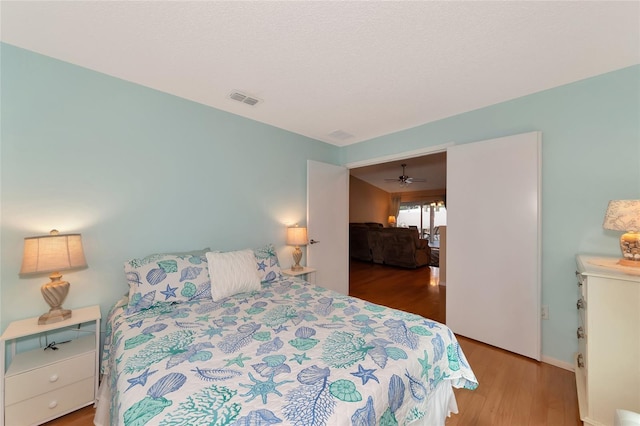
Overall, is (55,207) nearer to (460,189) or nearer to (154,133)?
(154,133)

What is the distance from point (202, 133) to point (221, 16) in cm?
132

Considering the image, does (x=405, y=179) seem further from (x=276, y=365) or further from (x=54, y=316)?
(x=54, y=316)

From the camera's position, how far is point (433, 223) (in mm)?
9391

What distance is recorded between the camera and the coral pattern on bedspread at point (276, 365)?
870 mm

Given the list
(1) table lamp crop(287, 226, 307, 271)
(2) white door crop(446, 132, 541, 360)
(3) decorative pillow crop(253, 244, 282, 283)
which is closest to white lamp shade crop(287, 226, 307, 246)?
(1) table lamp crop(287, 226, 307, 271)

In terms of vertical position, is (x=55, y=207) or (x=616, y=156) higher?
(x=616, y=156)

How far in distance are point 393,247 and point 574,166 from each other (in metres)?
4.08

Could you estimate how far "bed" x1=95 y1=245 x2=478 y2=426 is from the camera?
2.91 ft

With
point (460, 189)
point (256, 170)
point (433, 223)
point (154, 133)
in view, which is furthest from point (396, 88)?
point (433, 223)

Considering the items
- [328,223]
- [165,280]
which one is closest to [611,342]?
[328,223]

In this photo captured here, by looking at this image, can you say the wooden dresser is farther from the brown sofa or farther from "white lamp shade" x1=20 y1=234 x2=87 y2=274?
the brown sofa

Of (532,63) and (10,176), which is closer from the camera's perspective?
(10,176)

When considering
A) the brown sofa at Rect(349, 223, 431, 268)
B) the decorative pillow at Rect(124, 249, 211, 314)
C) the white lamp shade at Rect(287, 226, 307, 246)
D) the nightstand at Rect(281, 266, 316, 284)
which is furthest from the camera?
the brown sofa at Rect(349, 223, 431, 268)

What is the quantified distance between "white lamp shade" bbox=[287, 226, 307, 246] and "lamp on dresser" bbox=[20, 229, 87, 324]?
1.89 meters
